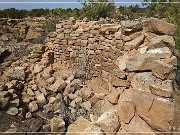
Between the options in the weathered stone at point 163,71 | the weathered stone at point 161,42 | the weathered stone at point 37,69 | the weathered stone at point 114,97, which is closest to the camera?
the weathered stone at point 163,71

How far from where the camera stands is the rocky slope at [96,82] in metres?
3.86

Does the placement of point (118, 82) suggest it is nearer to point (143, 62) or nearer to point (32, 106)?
point (143, 62)

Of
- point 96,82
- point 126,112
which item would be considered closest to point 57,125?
point 126,112

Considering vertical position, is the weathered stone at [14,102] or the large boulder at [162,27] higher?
the large boulder at [162,27]

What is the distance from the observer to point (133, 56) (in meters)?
5.06

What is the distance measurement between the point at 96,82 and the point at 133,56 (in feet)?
5.63

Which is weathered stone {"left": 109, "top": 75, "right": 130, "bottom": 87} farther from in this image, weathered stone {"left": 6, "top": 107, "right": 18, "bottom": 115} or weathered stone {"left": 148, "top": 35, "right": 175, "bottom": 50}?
weathered stone {"left": 6, "top": 107, "right": 18, "bottom": 115}

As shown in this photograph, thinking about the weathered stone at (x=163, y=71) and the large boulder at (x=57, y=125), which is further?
the large boulder at (x=57, y=125)

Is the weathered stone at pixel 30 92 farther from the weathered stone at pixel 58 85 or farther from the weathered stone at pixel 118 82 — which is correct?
the weathered stone at pixel 118 82

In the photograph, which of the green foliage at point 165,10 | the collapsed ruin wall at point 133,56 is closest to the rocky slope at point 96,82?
the collapsed ruin wall at point 133,56

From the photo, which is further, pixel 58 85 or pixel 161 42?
pixel 58 85

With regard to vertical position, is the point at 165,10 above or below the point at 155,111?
above

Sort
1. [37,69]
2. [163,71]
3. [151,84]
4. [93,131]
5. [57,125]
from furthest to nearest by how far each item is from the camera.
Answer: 1. [37,69]
2. [57,125]
3. [163,71]
4. [151,84]
5. [93,131]

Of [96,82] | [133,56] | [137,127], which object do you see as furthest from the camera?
[96,82]
